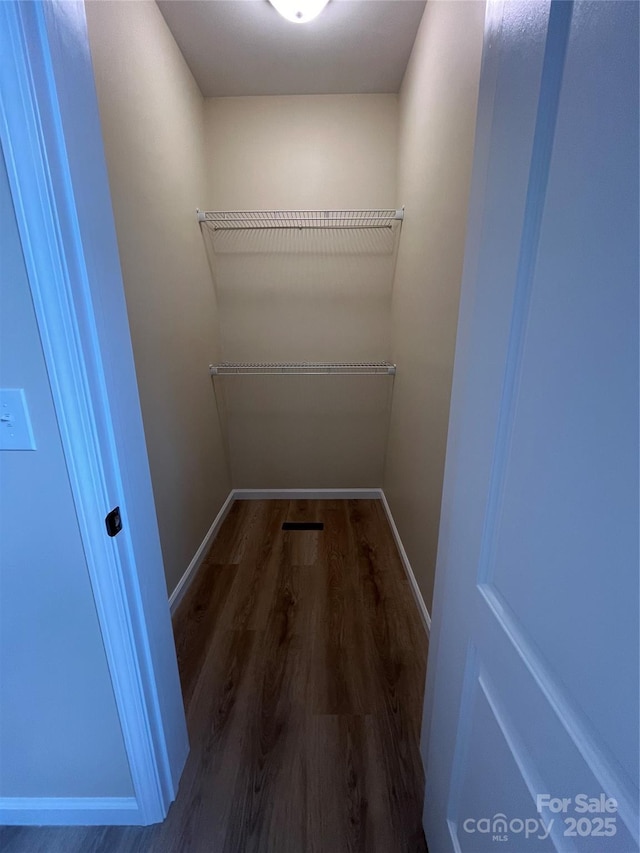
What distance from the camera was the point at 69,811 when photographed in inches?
39.6

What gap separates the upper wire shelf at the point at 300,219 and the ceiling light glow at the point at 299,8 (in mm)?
789

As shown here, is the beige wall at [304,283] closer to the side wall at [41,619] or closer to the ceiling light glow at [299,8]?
the ceiling light glow at [299,8]

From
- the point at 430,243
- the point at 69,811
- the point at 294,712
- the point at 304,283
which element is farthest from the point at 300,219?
the point at 69,811

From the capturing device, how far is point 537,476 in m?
0.50

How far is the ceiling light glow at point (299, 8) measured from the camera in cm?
150

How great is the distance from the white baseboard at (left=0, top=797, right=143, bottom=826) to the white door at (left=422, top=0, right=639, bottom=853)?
36.6 inches

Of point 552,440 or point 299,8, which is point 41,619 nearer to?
point 552,440

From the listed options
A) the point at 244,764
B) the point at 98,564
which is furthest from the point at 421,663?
the point at 98,564

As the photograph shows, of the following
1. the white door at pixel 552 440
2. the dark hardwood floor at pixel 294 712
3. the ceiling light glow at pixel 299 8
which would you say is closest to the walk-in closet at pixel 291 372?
the dark hardwood floor at pixel 294 712

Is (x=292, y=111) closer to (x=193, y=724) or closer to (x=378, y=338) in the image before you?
(x=378, y=338)

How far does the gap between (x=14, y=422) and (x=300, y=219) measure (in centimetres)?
205

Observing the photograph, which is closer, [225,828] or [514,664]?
[514,664]

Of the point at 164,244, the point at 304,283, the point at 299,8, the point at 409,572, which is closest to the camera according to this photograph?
the point at 299,8

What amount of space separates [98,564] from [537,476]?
0.89 m
